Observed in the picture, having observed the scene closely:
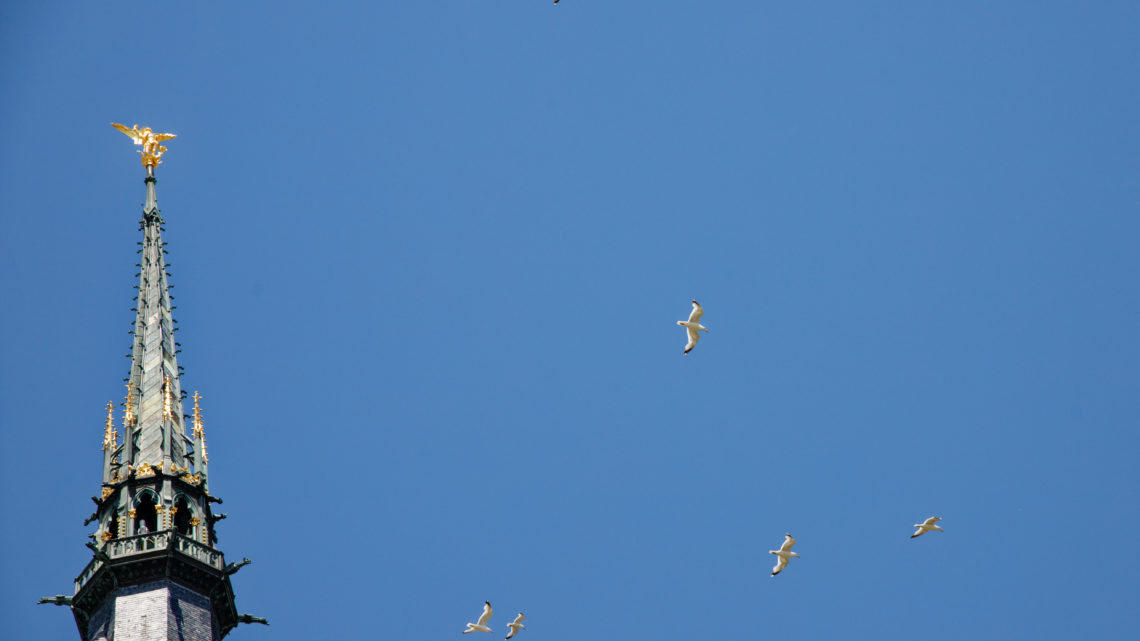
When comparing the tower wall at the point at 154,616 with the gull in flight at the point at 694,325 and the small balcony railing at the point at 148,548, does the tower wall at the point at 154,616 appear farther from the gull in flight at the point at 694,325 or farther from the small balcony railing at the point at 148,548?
the gull in flight at the point at 694,325

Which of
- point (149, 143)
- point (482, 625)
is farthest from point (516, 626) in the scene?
point (149, 143)

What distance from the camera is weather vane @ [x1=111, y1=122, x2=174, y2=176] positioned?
112562mm

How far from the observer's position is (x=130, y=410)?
95812 mm

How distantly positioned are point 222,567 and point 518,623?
17051mm

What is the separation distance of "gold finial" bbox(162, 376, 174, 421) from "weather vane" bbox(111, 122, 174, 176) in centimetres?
1900

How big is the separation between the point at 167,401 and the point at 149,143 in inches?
886

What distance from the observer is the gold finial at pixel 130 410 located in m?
94.8

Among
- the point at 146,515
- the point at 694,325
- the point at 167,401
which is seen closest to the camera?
the point at 694,325

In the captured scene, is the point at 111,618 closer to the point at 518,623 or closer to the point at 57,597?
the point at 57,597

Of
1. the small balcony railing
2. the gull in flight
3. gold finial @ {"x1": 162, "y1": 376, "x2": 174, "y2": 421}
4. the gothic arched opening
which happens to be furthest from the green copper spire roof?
the gull in flight

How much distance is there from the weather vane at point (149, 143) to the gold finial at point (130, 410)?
1866 cm

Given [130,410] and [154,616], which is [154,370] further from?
[154,616]

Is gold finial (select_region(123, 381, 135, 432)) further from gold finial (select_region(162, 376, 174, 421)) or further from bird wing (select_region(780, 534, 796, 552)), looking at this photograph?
bird wing (select_region(780, 534, 796, 552))

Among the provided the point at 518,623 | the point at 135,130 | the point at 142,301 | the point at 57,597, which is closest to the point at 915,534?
the point at 518,623
